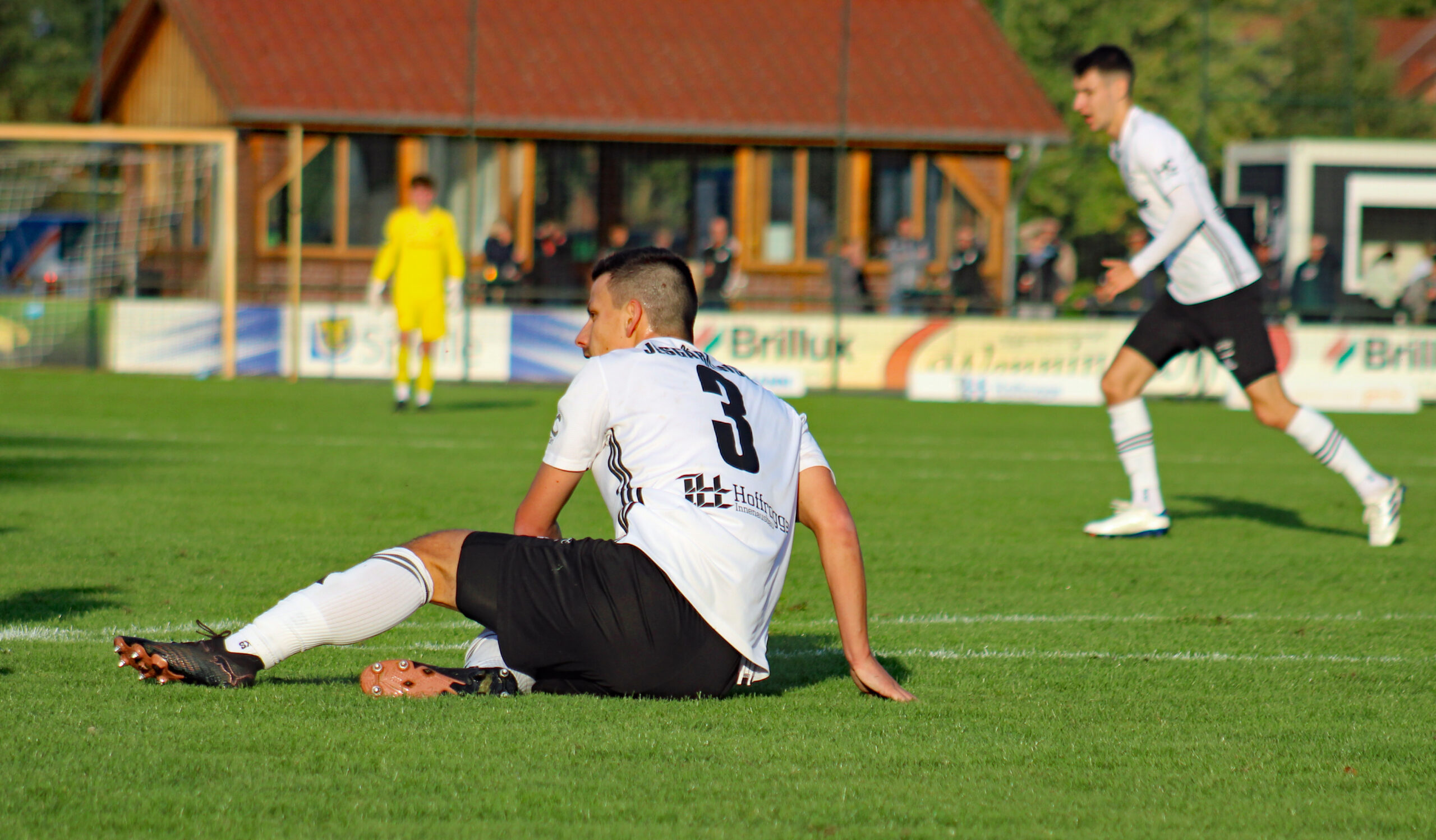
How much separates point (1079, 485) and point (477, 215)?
1696cm

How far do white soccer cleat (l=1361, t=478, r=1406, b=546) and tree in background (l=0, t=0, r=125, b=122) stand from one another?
44806mm

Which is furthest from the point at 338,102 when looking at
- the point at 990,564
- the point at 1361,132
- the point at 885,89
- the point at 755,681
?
the point at 1361,132

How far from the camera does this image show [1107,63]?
8008mm

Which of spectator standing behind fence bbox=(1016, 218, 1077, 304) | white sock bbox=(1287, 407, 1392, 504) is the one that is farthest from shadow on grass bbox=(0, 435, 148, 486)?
spectator standing behind fence bbox=(1016, 218, 1077, 304)

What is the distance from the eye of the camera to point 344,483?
9508mm

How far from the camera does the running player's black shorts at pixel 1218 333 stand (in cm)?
795

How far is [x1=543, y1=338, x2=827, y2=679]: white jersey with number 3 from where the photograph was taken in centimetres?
397

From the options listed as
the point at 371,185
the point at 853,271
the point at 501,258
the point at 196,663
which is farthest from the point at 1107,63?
the point at 371,185

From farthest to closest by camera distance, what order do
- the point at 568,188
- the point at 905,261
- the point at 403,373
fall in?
1. the point at 568,188
2. the point at 905,261
3. the point at 403,373

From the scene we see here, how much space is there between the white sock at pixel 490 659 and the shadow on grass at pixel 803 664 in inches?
21.9

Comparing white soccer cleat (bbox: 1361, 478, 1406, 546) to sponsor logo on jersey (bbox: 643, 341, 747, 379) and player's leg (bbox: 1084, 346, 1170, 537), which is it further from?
sponsor logo on jersey (bbox: 643, 341, 747, 379)

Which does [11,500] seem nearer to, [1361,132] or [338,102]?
[338,102]

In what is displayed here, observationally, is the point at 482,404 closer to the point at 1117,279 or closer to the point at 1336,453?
the point at 1117,279

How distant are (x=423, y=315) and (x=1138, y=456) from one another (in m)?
9.26
